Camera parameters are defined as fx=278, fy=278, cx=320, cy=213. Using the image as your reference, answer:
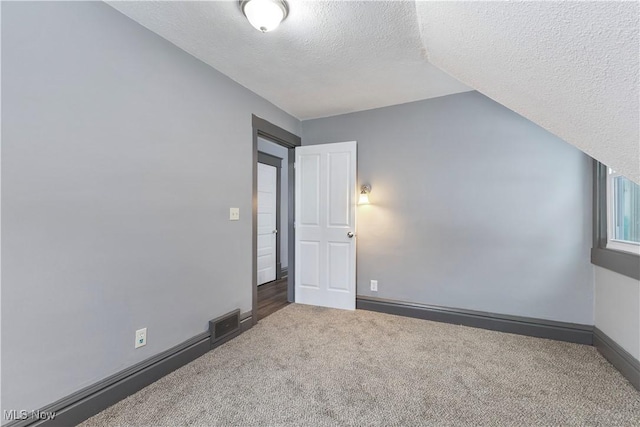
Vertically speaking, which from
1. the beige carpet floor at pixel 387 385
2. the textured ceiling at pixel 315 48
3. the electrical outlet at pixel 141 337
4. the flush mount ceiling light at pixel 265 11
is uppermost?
the textured ceiling at pixel 315 48

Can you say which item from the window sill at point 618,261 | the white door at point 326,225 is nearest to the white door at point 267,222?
the white door at point 326,225

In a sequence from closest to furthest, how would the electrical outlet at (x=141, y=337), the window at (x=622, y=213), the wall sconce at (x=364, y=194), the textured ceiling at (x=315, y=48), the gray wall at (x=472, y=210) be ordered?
1. the textured ceiling at (x=315, y=48)
2. the electrical outlet at (x=141, y=337)
3. the window at (x=622, y=213)
4. the gray wall at (x=472, y=210)
5. the wall sconce at (x=364, y=194)

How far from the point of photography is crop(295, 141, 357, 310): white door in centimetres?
329

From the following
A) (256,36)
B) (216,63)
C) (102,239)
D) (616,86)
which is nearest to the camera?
(616,86)

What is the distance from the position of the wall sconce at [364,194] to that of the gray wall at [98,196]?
156 centimetres

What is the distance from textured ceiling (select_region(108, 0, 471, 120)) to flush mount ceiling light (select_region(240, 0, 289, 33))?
6 cm

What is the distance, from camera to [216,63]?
7.57 ft

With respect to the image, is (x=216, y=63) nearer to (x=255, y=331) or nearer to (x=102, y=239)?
(x=102, y=239)

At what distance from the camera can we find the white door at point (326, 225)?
3.29 meters

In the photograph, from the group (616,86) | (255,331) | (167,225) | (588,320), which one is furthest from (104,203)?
(588,320)

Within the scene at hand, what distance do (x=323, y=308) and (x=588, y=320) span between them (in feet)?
8.15

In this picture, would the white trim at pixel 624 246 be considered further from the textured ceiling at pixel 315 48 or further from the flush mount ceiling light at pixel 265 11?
the flush mount ceiling light at pixel 265 11

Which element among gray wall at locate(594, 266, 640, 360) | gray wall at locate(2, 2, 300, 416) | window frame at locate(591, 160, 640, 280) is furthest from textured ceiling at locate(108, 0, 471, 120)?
gray wall at locate(594, 266, 640, 360)

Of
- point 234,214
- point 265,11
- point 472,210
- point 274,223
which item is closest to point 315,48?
point 265,11
